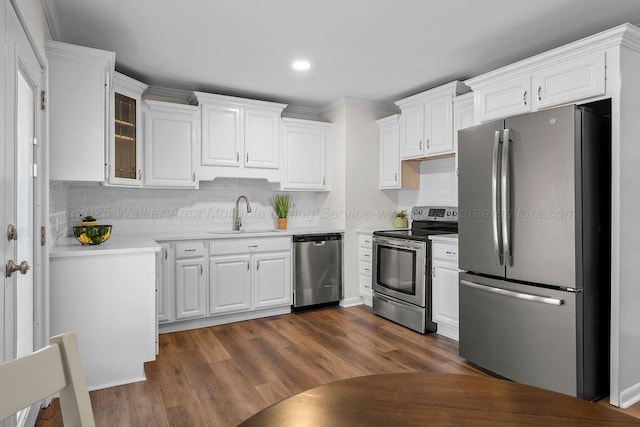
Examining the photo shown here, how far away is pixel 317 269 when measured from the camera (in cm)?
445

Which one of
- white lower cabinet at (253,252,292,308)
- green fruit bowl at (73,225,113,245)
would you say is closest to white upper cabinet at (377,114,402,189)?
white lower cabinet at (253,252,292,308)

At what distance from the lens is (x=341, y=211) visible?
182 inches

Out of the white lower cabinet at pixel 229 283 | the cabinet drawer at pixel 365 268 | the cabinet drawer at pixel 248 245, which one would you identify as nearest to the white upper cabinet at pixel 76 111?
the cabinet drawer at pixel 248 245

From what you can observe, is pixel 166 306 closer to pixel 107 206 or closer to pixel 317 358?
pixel 107 206

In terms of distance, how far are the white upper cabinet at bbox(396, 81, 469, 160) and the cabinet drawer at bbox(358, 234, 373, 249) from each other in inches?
38.3

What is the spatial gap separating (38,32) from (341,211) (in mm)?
3180

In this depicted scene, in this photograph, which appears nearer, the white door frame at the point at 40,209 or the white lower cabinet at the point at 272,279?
the white door frame at the point at 40,209

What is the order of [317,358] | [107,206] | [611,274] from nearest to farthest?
[611,274] < [317,358] < [107,206]

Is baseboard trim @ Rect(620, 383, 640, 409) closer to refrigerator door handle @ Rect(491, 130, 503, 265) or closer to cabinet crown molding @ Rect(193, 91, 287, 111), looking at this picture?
refrigerator door handle @ Rect(491, 130, 503, 265)

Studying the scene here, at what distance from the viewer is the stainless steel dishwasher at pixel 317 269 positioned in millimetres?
4355

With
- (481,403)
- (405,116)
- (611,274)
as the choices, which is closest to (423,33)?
(405,116)

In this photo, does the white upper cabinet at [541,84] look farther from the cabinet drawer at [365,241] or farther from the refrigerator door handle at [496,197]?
the cabinet drawer at [365,241]

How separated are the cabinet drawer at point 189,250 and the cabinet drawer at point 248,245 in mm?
101

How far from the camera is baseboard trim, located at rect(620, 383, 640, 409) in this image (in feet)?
7.84
